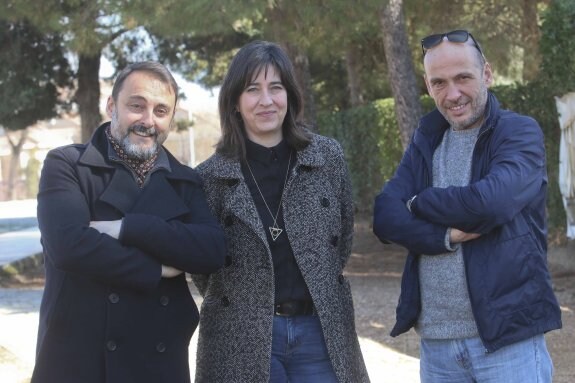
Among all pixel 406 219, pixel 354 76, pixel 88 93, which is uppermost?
pixel 354 76

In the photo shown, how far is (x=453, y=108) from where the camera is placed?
9.08 ft

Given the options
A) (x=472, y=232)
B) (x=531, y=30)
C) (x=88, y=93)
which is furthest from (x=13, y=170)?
(x=472, y=232)

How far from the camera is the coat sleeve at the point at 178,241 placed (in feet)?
8.86

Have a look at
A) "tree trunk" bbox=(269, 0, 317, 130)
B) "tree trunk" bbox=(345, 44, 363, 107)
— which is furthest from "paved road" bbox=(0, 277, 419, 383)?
"tree trunk" bbox=(345, 44, 363, 107)

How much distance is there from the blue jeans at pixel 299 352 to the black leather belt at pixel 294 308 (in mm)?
15

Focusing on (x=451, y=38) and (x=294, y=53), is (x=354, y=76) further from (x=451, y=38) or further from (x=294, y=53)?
(x=451, y=38)

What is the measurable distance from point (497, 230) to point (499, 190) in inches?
5.8

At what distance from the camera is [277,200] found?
299cm

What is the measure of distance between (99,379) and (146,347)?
187mm

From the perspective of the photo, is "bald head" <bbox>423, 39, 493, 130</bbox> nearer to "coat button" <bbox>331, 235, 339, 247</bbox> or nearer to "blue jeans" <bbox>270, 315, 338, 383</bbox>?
"coat button" <bbox>331, 235, 339, 247</bbox>

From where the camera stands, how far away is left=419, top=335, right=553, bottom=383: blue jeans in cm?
258

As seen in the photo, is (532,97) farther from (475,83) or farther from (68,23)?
(475,83)

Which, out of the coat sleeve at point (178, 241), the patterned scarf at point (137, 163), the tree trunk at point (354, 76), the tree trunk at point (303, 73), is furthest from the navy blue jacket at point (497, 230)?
the tree trunk at point (354, 76)

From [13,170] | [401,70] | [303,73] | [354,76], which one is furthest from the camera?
[13,170]
